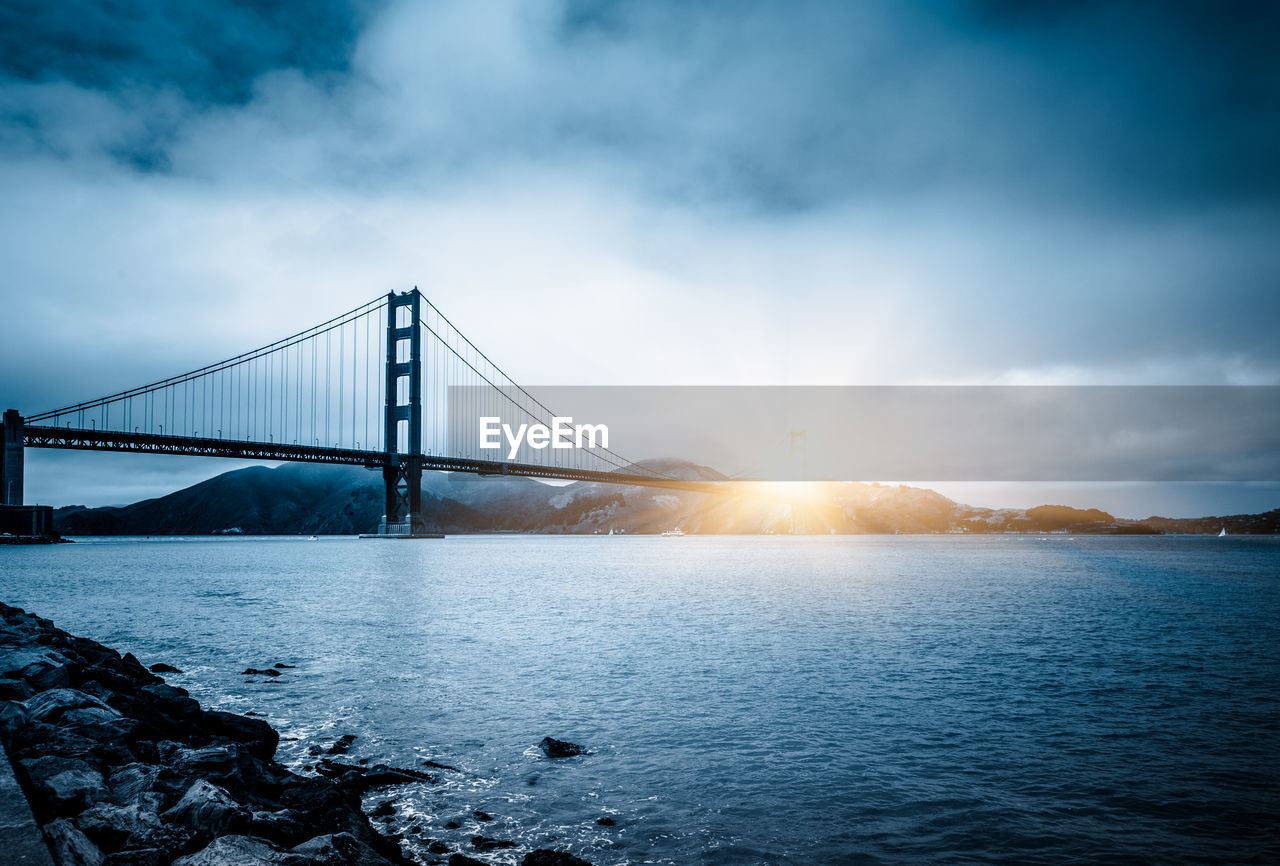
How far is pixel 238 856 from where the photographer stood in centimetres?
486

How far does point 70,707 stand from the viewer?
844 centimetres

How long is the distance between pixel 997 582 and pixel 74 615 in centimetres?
4397

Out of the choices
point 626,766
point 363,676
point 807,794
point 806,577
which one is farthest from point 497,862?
point 806,577

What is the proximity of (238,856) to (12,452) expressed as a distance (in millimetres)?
71798

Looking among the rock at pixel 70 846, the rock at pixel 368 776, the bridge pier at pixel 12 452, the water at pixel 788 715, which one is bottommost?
the water at pixel 788 715

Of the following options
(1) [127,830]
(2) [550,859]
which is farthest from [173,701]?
(2) [550,859]

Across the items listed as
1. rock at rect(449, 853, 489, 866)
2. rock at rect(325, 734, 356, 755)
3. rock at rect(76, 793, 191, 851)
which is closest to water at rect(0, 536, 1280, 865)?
rock at rect(325, 734, 356, 755)

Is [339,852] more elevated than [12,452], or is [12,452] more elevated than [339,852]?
[12,452]

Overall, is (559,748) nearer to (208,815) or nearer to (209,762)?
(209,762)

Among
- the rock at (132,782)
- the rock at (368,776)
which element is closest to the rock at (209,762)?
the rock at (132,782)

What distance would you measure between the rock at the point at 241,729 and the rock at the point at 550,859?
195 inches

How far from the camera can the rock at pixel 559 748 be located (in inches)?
372

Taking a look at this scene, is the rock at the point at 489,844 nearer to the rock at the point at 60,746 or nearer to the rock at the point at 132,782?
the rock at the point at 132,782

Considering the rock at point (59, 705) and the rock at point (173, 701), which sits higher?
the rock at point (59, 705)
